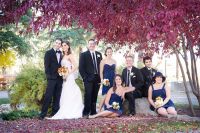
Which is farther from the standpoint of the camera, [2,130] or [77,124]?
[77,124]

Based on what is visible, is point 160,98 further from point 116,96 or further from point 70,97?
point 70,97

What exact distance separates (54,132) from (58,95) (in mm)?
3010

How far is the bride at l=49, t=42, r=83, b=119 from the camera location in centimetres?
1023

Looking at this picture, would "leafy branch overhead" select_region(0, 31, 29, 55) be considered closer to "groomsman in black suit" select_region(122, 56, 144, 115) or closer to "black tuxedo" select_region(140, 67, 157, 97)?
"groomsman in black suit" select_region(122, 56, 144, 115)

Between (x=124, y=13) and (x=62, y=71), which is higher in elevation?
(x=124, y=13)

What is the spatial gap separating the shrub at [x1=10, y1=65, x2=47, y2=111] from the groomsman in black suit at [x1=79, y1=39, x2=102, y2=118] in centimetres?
121

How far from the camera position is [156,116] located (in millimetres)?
10297

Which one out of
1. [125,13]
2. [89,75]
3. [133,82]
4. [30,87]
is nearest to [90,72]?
[89,75]

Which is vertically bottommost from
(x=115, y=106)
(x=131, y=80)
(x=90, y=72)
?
(x=115, y=106)

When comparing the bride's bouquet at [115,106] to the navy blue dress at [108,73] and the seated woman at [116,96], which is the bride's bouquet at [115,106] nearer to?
the seated woman at [116,96]

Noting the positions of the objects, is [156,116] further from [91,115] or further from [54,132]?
[54,132]

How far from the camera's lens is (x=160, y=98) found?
32.4ft

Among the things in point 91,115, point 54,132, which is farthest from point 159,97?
point 54,132

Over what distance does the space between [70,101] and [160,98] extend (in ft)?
7.52
